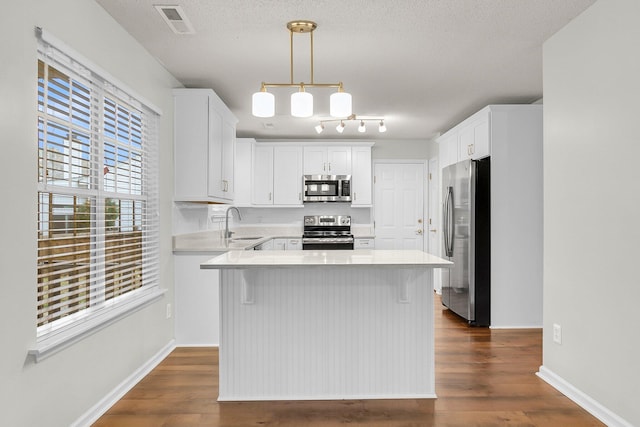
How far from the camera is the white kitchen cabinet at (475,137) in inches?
177

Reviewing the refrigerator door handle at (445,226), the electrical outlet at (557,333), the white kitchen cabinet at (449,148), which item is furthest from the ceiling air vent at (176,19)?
the white kitchen cabinet at (449,148)

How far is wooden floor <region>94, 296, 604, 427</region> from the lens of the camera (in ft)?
8.09

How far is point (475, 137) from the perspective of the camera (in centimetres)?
477

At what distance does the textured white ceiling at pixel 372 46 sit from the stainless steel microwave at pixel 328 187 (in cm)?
177

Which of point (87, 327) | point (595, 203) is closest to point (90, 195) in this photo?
point (87, 327)

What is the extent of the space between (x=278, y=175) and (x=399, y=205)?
1.90 m

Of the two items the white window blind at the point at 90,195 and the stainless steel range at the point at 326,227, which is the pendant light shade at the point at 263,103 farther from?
the stainless steel range at the point at 326,227

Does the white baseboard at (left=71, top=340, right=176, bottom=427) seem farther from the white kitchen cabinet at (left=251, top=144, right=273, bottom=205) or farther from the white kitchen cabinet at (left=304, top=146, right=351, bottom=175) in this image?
the white kitchen cabinet at (left=304, top=146, right=351, bottom=175)

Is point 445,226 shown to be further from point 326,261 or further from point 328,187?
point 326,261

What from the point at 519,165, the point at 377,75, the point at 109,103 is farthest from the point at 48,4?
the point at 519,165

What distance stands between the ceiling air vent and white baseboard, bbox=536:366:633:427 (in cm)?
324

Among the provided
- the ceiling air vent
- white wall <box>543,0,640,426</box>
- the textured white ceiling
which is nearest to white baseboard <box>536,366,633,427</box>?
white wall <box>543,0,640,426</box>

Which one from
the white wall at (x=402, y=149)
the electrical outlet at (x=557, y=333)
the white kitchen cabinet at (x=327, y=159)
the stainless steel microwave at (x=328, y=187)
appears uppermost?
the white wall at (x=402, y=149)

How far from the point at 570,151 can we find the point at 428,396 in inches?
69.3
